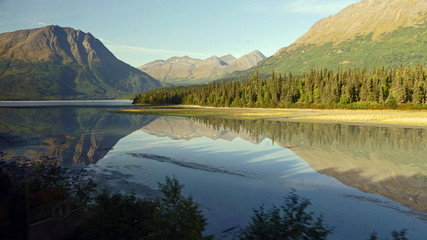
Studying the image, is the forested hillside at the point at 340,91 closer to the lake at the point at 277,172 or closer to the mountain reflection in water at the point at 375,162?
the mountain reflection in water at the point at 375,162

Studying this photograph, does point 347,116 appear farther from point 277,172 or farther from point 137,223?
point 137,223

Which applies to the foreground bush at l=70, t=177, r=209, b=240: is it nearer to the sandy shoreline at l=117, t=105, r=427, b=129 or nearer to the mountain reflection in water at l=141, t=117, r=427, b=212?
the mountain reflection in water at l=141, t=117, r=427, b=212

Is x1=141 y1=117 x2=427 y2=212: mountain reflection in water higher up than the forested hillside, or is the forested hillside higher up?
the forested hillside

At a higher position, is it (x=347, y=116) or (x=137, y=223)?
(x=347, y=116)

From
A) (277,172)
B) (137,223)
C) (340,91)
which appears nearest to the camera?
(137,223)

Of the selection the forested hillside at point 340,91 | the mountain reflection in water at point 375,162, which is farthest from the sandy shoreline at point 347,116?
the mountain reflection in water at point 375,162

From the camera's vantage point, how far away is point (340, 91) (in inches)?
5399

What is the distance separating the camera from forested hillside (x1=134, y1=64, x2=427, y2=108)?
366ft

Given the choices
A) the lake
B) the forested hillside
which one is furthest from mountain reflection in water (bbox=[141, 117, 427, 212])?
the forested hillside

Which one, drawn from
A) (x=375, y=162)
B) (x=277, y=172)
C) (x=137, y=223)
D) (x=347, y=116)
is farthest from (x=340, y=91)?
(x=137, y=223)

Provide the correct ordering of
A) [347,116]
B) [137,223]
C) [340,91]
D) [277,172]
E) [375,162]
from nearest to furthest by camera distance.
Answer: [137,223], [277,172], [375,162], [347,116], [340,91]

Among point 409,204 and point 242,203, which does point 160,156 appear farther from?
point 409,204

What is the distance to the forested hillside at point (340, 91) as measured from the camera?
111438 mm

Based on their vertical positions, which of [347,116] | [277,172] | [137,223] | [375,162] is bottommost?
[277,172]
